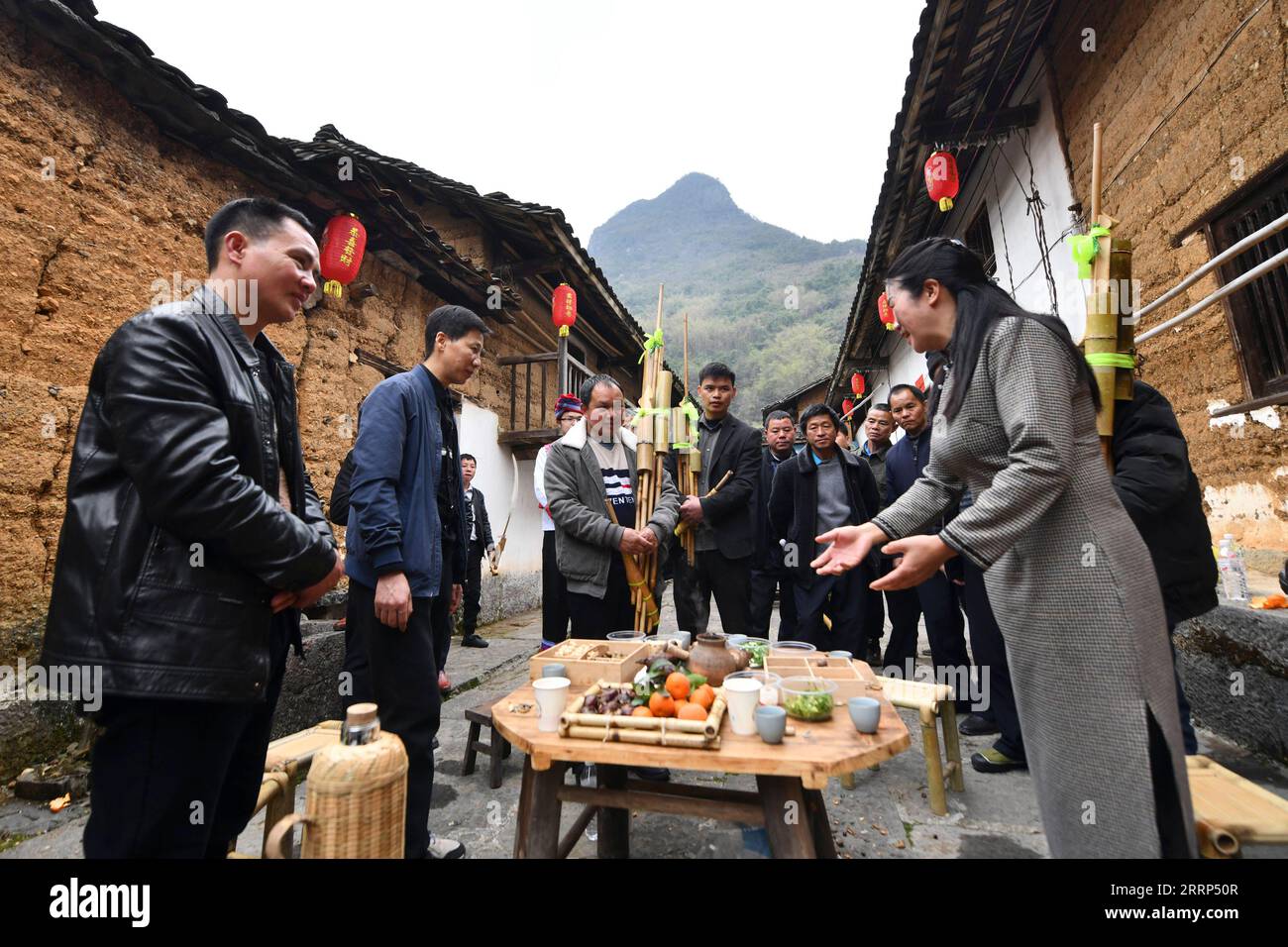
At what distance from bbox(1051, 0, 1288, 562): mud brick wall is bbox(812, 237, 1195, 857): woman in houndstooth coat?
342 centimetres

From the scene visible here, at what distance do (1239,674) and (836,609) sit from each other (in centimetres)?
215

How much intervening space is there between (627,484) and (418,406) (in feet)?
4.95

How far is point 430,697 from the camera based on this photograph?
2184mm

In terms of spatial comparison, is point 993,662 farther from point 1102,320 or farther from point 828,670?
point 1102,320

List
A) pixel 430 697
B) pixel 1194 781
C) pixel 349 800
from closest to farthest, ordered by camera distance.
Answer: pixel 349 800 → pixel 1194 781 → pixel 430 697

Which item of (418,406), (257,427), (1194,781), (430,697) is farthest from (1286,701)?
(257,427)

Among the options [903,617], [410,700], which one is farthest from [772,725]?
[903,617]

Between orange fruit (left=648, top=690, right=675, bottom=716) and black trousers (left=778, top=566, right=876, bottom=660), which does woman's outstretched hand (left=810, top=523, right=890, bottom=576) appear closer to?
orange fruit (left=648, top=690, right=675, bottom=716)

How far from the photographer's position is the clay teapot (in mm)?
2055

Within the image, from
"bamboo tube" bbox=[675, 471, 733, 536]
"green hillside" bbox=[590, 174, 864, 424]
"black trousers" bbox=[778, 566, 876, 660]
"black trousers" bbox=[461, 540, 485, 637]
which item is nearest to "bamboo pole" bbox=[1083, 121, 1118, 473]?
"black trousers" bbox=[778, 566, 876, 660]

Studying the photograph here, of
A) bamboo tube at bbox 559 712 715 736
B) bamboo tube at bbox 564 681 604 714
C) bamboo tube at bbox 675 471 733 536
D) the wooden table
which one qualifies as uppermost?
bamboo tube at bbox 675 471 733 536

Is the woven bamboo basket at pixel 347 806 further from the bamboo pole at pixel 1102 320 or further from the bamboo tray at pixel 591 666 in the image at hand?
the bamboo pole at pixel 1102 320

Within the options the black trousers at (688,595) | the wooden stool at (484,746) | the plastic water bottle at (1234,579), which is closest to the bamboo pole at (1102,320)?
the plastic water bottle at (1234,579)

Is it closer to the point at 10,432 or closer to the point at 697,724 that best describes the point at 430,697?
the point at 697,724
